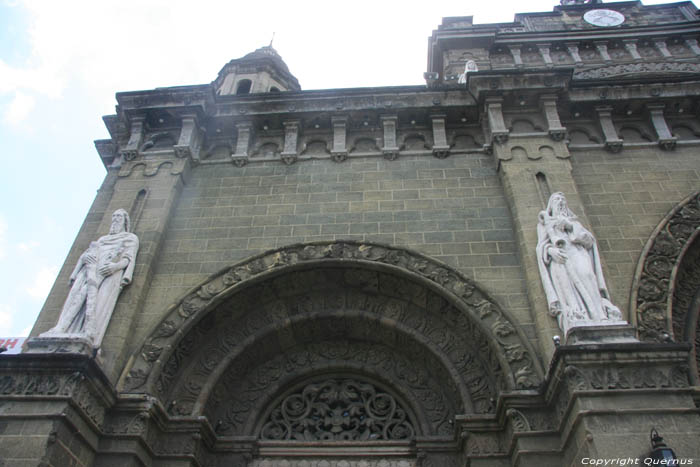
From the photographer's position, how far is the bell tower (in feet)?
76.4

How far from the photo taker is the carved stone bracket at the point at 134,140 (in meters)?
12.7

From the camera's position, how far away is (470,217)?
1127 cm

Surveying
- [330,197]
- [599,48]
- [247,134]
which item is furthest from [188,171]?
[599,48]

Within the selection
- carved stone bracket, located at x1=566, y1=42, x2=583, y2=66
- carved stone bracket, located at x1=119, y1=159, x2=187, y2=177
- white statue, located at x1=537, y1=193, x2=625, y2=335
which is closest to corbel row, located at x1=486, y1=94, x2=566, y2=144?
white statue, located at x1=537, y1=193, x2=625, y2=335

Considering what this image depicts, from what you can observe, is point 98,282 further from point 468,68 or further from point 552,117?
point 468,68

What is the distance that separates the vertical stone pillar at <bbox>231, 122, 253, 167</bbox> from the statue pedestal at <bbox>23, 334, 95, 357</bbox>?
216 inches

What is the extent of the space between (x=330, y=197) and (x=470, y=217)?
9.38 feet

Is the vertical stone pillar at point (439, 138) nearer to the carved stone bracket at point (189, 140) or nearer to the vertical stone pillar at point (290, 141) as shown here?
the vertical stone pillar at point (290, 141)

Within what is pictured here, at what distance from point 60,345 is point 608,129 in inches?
449

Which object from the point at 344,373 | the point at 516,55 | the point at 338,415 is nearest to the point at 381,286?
the point at 344,373

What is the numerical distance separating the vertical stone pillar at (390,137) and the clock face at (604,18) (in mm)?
10095

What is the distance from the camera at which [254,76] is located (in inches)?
931

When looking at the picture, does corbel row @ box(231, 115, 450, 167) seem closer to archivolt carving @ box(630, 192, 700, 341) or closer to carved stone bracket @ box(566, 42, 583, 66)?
archivolt carving @ box(630, 192, 700, 341)

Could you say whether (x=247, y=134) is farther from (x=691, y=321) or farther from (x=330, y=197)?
(x=691, y=321)
